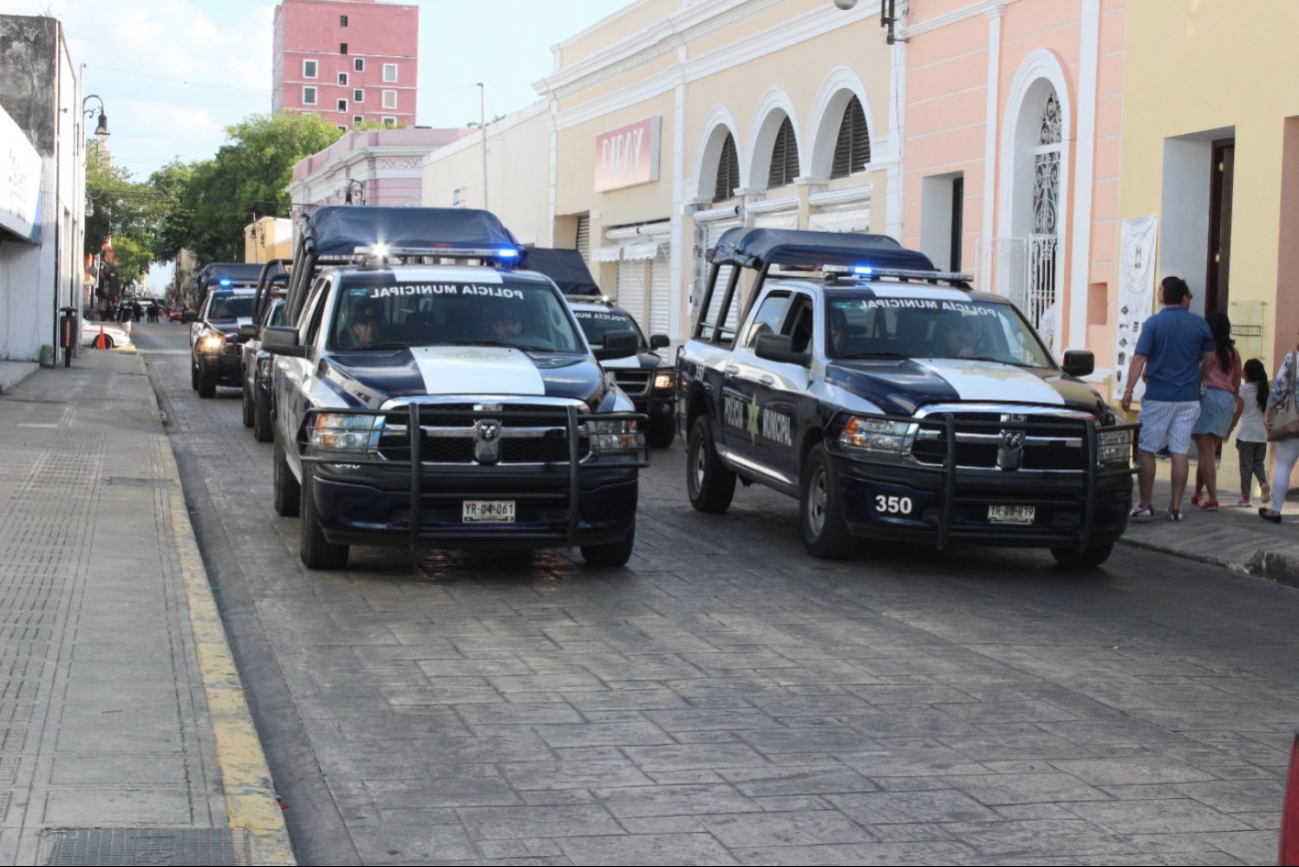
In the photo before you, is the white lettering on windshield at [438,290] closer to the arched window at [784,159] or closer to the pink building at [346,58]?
the arched window at [784,159]

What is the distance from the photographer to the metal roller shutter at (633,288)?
37531mm

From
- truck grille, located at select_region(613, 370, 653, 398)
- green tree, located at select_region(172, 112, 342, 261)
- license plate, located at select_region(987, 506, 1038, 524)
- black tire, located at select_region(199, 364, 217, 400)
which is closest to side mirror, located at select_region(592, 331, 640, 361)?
license plate, located at select_region(987, 506, 1038, 524)

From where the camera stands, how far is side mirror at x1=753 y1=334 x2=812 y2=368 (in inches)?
473

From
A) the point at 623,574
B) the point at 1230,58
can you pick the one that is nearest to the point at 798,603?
the point at 623,574

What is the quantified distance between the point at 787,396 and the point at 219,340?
1672cm

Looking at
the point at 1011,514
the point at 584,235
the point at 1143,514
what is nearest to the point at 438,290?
the point at 1011,514

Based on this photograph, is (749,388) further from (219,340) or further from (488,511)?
(219,340)

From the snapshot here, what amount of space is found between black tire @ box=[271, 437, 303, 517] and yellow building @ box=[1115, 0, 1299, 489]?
8.89m

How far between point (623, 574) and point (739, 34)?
21.8 meters

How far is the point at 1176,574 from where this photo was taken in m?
12.0

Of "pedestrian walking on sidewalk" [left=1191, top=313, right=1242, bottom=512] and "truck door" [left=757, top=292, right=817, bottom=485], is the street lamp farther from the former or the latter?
"truck door" [left=757, top=292, right=817, bottom=485]

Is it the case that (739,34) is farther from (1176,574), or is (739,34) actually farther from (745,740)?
(745,740)

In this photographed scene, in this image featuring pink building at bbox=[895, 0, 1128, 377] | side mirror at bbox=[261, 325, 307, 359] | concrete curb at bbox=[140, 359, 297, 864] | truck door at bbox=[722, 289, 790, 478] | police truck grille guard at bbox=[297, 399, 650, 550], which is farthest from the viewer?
pink building at bbox=[895, 0, 1128, 377]

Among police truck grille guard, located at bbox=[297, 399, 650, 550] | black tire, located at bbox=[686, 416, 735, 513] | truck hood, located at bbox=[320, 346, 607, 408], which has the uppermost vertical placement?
truck hood, located at bbox=[320, 346, 607, 408]
